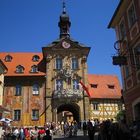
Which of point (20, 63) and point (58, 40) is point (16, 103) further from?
point (58, 40)

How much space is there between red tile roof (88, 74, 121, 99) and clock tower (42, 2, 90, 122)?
690 centimetres

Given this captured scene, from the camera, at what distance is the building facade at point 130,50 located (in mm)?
18688

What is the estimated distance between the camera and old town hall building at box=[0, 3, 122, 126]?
41.8 metres

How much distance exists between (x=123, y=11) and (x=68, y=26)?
1145 inches

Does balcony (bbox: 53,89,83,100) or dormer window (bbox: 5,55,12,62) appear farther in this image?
dormer window (bbox: 5,55,12,62)

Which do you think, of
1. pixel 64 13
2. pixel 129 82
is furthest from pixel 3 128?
pixel 64 13

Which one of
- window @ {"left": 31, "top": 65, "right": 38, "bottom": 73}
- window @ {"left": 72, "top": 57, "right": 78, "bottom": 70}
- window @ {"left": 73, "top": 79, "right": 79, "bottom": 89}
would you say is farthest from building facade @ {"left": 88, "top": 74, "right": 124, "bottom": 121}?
window @ {"left": 31, "top": 65, "right": 38, "bottom": 73}

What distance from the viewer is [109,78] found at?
180ft

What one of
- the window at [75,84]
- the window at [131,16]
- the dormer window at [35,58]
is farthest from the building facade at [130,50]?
the dormer window at [35,58]

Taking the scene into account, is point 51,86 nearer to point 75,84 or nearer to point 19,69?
point 75,84

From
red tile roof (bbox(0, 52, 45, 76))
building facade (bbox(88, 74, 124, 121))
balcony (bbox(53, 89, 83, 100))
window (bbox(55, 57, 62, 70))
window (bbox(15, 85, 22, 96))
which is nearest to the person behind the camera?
balcony (bbox(53, 89, 83, 100))

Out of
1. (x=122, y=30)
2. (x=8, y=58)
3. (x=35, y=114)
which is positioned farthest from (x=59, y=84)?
(x=122, y=30)

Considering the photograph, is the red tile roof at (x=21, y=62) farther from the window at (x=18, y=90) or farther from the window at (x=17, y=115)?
the window at (x=17, y=115)

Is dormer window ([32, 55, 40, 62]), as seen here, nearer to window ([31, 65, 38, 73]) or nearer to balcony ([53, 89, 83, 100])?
window ([31, 65, 38, 73])
